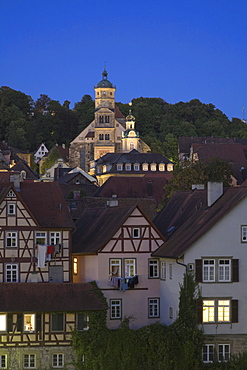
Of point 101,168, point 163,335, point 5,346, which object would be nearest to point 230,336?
point 163,335

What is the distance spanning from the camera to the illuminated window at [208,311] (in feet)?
179

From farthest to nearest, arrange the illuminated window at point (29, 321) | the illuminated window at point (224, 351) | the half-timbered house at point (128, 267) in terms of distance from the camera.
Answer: the half-timbered house at point (128, 267) < the illuminated window at point (29, 321) < the illuminated window at point (224, 351)

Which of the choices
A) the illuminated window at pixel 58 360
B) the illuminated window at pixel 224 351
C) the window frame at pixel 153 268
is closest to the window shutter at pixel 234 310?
the illuminated window at pixel 224 351

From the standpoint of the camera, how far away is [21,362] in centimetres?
5462

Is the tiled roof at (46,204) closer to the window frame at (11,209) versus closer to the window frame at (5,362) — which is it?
the window frame at (11,209)

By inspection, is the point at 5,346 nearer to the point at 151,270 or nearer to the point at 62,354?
the point at 62,354

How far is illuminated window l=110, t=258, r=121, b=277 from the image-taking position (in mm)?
58875

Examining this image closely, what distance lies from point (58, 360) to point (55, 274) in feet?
22.0

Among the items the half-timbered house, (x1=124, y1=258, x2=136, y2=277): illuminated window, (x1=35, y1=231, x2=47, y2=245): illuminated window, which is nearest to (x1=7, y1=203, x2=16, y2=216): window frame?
(x1=35, y1=231, x2=47, y2=245): illuminated window

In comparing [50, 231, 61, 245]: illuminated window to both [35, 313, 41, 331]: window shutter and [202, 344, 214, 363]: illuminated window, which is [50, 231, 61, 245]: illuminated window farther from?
[202, 344, 214, 363]: illuminated window

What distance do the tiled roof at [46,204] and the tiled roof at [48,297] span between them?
16.2ft

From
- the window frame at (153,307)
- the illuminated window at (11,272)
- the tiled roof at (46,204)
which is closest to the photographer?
the window frame at (153,307)

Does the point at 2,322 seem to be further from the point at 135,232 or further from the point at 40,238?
the point at 135,232

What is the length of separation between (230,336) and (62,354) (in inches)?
326
